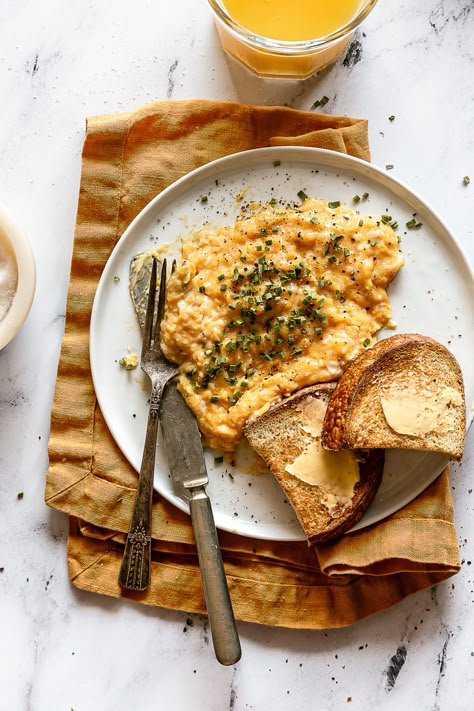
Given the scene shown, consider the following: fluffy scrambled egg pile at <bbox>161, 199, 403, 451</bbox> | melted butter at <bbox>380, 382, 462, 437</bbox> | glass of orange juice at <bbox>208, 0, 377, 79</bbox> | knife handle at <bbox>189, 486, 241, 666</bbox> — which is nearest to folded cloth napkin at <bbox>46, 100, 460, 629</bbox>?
knife handle at <bbox>189, 486, 241, 666</bbox>

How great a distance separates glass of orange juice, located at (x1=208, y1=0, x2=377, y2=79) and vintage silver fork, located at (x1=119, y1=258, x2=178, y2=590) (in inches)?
37.7

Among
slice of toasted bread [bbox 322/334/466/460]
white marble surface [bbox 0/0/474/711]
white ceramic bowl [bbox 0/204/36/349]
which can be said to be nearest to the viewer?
slice of toasted bread [bbox 322/334/466/460]

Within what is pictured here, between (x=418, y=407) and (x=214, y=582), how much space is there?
1062 millimetres

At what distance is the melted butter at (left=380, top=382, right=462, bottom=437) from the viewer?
272 cm

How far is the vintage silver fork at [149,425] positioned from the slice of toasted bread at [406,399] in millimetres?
700

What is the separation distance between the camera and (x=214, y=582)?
279 centimetres

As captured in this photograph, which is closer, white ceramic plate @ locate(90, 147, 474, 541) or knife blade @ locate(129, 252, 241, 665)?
knife blade @ locate(129, 252, 241, 665)

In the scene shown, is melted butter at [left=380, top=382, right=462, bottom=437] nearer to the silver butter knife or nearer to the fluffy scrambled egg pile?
the fluffy scrambled egg pile

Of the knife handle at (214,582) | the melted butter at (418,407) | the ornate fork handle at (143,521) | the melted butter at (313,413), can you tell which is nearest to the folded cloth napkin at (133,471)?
the ornate fork handle at (143,521)

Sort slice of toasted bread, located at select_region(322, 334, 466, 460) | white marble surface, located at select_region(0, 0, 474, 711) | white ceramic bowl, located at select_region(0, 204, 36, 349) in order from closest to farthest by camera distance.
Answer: slice of toasted bread, located at select_region(322, 334, 466, 460) → white ceramic bowl, located at select_region(0, 204, 36, 349) → white marble surface, located at select_region(0, 0, 474, 711)

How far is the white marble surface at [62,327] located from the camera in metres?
3.04

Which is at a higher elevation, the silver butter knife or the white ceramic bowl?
the white ceramic bowl

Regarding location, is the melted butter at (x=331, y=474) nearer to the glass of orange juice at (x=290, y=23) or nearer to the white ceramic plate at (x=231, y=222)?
the white ceramic plate at (x=231, y=222)

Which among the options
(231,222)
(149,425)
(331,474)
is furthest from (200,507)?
(231,222)
